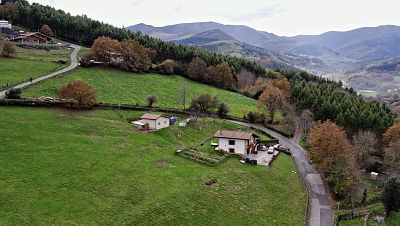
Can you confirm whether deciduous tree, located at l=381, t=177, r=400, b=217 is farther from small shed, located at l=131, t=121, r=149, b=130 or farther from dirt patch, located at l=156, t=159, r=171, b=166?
small shed, located at l=131, t=121, r=149, b=130

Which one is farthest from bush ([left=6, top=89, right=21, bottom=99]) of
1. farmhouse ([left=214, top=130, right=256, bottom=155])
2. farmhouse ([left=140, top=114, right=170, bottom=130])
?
farmhouse ([left=214, top=130, right=256, bottom=155])

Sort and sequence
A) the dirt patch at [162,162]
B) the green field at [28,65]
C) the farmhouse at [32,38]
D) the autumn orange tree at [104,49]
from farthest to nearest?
the farmhouse at [32,38], the autumn orange tree at [104,49], the green field at [28,65], the dirt patch at [162,162]

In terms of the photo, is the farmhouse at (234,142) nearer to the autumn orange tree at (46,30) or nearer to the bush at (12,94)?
the bush at (12,94)

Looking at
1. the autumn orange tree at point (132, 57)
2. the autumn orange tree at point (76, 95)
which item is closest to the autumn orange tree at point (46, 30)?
the autumn orange tree at point (132, 57)

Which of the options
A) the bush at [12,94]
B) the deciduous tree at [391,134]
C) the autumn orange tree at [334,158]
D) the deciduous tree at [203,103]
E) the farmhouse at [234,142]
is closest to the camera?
the autumn orange tree at [334,158]

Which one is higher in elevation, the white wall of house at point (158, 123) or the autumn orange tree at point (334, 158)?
the white wall of house at point (158, 123)

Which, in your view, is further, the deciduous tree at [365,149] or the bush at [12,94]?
the deciduous tree at [365,149]

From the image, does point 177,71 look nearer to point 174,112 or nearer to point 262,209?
point 174,112
